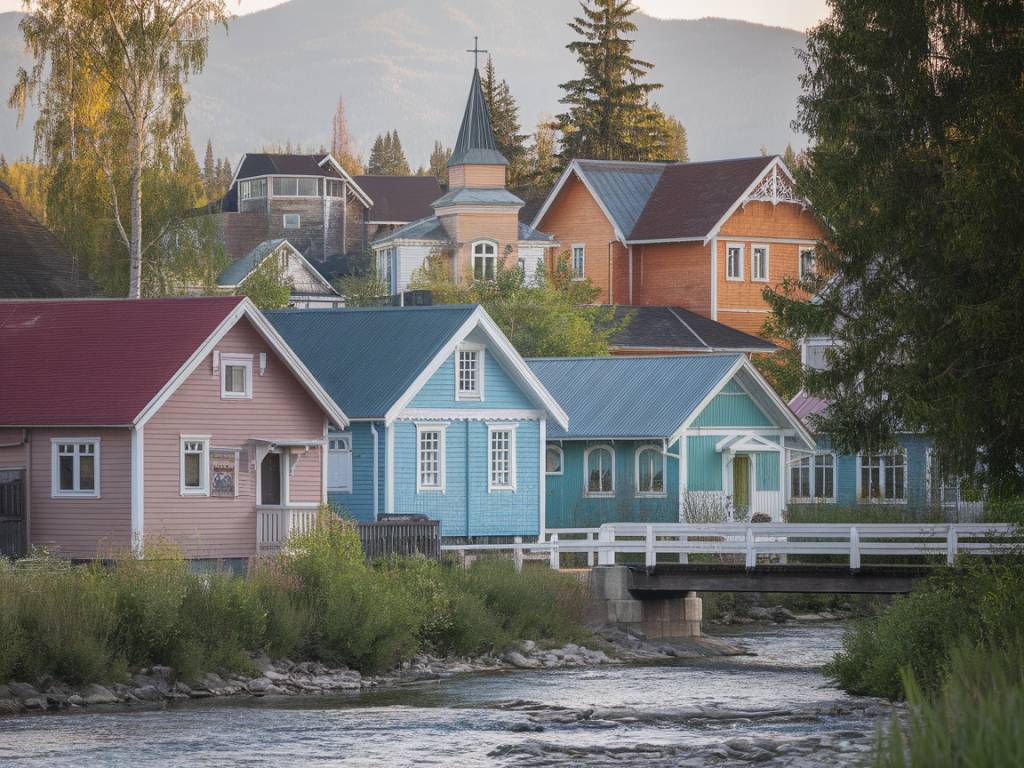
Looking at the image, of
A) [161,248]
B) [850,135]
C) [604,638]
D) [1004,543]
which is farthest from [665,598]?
[161,248]

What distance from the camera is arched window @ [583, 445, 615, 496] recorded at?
50.7 m

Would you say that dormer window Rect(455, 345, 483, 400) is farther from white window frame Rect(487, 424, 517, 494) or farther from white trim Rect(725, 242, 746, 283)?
white trim Rect(725, 242, 746, 283)

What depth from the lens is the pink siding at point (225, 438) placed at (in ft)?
123

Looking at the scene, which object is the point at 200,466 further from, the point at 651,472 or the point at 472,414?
the point at 651,472

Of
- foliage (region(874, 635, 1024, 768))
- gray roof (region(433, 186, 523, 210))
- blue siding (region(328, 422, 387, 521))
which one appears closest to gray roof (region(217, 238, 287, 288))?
gray roof (region(433, 186, 523, 210))

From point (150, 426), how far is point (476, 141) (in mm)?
41595

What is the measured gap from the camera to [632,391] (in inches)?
2044

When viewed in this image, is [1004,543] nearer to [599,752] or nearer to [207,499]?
[599,752]

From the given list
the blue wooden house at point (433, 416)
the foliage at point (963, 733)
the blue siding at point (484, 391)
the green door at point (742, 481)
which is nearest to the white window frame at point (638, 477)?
the green door at point (742, 481)

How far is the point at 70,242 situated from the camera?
54031 millimetres

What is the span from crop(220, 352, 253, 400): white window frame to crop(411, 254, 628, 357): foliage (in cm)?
2446

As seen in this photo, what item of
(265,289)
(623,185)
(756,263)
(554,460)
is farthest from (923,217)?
(623,185)

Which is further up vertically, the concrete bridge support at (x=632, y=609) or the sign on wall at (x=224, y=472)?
the sign on wall at (x=224, y=472)

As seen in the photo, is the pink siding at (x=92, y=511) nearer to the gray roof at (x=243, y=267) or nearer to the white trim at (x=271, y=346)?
the white trim at (x=271, y=346)
